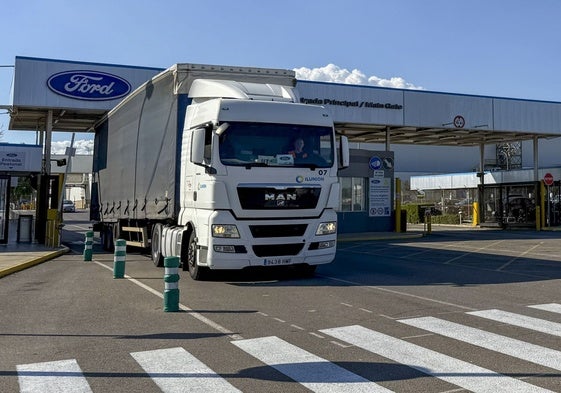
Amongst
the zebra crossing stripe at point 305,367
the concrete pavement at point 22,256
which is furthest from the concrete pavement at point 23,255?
the zebra crossing stripe at point 305,367

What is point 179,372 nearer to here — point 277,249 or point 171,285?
point 171,285

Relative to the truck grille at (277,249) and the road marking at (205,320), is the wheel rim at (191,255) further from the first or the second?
the truck grille at (277,249)

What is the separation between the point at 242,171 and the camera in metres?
10.4

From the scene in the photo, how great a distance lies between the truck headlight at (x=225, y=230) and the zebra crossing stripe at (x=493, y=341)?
383 cm

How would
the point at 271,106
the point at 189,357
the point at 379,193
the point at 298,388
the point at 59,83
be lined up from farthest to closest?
the point at 379,193
the point at 59,83
the point at 271,106
the point at 189,357
the point at 298,388

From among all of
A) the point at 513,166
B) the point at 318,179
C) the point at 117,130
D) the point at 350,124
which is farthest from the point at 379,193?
the point at 513,166

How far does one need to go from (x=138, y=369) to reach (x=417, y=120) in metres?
26.3

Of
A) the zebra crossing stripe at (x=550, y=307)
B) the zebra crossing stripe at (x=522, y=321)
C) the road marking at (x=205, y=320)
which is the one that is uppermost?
the zebra crossing stripe at (x=550, y=307)

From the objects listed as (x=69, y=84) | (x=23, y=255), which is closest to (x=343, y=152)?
(x=23, y=255)

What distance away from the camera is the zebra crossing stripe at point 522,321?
7176mm

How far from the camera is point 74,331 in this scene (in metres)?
7.23

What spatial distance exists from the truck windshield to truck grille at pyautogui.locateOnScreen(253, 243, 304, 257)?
5.09 ft

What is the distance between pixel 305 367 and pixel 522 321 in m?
3.72

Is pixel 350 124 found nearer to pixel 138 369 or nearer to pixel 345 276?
pixel 345 276
